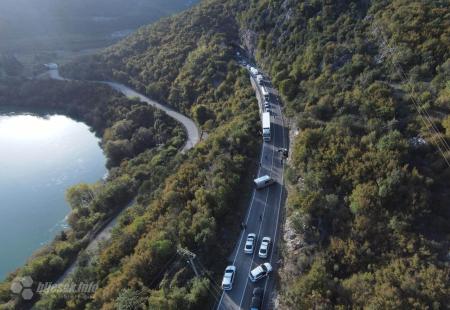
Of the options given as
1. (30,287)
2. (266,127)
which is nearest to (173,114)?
(266,127)


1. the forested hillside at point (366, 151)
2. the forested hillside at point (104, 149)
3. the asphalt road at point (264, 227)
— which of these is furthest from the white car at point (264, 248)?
the forested hillside at point (104, 149)

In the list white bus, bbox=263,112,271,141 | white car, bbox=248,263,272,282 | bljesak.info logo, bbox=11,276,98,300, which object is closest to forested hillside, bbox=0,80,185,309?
bljesak.info logo, bbox=11,276,98,300

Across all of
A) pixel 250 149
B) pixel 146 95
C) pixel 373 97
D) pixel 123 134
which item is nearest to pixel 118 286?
Result: pixel 250 149

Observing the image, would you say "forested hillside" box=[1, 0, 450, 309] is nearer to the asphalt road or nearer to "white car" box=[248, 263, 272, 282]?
the asphalt road

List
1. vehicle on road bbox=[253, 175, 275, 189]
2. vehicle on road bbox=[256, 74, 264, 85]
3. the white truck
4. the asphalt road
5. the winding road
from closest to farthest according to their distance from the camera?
1. the asphalt road
2. vehicle on road bbox=[253, 175, 275, 189]
3. the winding road
4. the white truck
5. vehicle on road bbox=[256, 74, 264, 85]

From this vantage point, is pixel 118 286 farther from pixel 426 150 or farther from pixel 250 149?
pixel 426 150

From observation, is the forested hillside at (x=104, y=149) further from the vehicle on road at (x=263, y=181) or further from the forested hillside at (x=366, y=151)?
the vehicle on road at (x=263, y=181)

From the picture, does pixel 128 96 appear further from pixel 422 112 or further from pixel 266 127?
pixel 422 112
